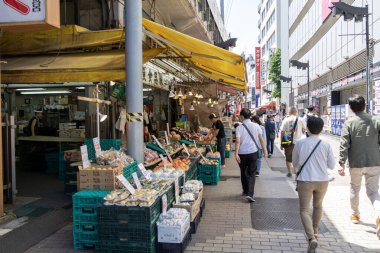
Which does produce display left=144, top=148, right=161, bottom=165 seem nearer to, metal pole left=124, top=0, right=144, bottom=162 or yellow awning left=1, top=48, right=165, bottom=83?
metal pole left=124, top=0, right=144, bottom=162

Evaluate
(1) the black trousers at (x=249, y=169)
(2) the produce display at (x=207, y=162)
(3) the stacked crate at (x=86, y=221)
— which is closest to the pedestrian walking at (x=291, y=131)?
(2) the produce display at (x=207, y=162)

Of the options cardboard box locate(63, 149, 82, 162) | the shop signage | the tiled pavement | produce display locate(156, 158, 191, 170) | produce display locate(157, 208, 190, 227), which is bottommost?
the tiled pavement

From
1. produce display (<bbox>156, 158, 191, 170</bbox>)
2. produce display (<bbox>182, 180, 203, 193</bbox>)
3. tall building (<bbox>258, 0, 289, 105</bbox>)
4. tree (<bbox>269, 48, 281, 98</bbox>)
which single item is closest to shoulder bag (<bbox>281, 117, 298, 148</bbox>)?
produce display (<bbox>156, 158, 191, 170</bbox>)

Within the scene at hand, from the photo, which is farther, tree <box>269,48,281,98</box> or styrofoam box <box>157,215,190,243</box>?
tree <box>269,48,281,98</box>

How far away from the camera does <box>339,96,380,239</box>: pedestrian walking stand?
232 inches

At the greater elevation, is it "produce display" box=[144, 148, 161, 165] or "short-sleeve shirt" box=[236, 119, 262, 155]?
"short-sleeve shirt" box=[236, 119, 262, 155]

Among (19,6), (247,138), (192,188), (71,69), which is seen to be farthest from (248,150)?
(19,6)

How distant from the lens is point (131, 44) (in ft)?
22.2

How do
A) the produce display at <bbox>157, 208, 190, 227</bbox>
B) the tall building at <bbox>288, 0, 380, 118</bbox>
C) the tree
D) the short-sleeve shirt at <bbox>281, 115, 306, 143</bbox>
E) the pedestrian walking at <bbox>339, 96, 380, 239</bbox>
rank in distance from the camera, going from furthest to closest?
the tree → the tall building at <bbox>288, 0, 380, 118</bbox> → the short-sleeve shirt at <bbox>281, 115, 306, 143</bbox> → the pedestrian walking at <bbox>339, 96, 380, 239</bbox> → the produce display at <bbox>157, 208, 190, 227</bbox>

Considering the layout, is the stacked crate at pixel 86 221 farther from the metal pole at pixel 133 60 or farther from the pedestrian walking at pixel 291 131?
the pedestrian walking at pixel 291 131

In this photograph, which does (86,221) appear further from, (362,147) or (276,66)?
(276,66)

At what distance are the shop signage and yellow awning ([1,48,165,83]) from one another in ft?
5.75

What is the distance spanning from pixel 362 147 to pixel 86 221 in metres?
4.32

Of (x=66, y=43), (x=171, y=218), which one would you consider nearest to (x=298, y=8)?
(x=66, y=43)
